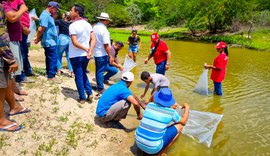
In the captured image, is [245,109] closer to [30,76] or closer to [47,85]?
[47,85]

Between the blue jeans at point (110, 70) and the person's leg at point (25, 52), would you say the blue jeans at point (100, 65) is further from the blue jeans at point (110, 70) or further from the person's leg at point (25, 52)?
the person's leg at point (25, 52)

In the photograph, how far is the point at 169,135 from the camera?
408 centimetres

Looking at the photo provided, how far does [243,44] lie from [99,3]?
23.4 metres

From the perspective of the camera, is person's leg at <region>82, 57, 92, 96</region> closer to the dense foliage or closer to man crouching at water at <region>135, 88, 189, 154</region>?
man crouching at water at <region>135, 88, 189, 154</region>

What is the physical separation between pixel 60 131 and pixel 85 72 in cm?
146

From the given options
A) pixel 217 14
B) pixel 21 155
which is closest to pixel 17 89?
pixel 21 155

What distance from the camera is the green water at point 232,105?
4.78m

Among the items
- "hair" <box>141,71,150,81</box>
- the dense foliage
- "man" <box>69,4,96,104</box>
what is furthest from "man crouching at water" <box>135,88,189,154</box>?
the dense foliage

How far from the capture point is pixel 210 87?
8422 millimetres

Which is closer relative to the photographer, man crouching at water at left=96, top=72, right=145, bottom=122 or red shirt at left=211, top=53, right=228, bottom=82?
man crouching at water at left=96, top=72, right=145, bottom=122

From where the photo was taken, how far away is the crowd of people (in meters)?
3.89

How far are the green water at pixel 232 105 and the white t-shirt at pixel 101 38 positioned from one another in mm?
1549

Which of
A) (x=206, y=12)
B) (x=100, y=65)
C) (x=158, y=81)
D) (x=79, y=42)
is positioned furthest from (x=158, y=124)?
(x=206, y=12)

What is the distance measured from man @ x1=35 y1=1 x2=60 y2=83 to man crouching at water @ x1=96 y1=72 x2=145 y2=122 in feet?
7.10
